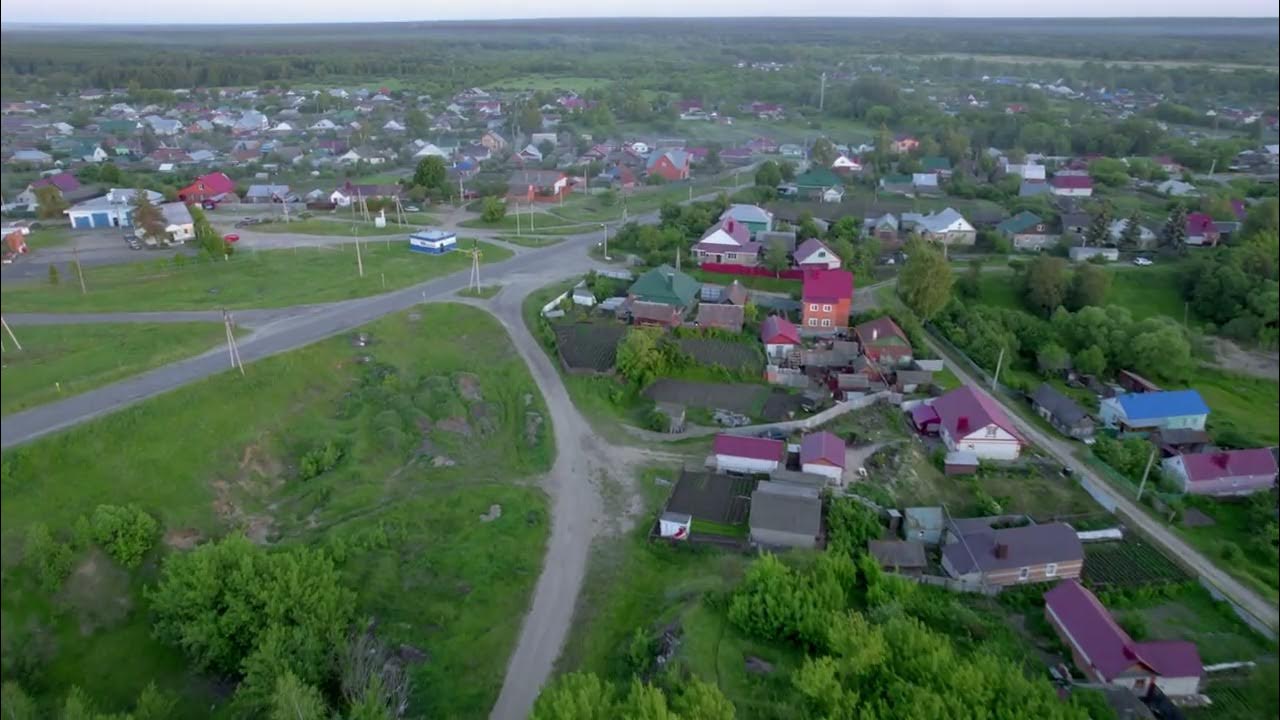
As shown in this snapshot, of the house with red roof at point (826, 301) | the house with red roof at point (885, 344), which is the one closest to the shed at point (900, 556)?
the house with red roof at point (885, 344)

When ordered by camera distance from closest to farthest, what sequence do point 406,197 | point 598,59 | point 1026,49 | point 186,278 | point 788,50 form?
point 186,278 → point 406,197 → point 1026,49 → point 598,59 → point 788,50

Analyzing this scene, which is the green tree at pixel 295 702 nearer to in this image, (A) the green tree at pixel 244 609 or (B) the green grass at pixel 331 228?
(A) the green tree at pixel 244 609

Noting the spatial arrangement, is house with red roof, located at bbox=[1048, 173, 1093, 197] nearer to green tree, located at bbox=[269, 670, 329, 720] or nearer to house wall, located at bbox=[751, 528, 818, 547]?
house wall, located at bbox=[751, 528, 818, 547]

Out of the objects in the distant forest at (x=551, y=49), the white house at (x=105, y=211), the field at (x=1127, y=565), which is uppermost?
the distant forest at (x=551, y=49)

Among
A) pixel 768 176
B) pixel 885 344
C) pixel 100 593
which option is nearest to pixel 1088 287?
pixel 885 344

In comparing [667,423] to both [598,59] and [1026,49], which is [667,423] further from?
[1026,49]

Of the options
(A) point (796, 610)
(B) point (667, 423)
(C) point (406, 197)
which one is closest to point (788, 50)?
(C) point (406, 197)
